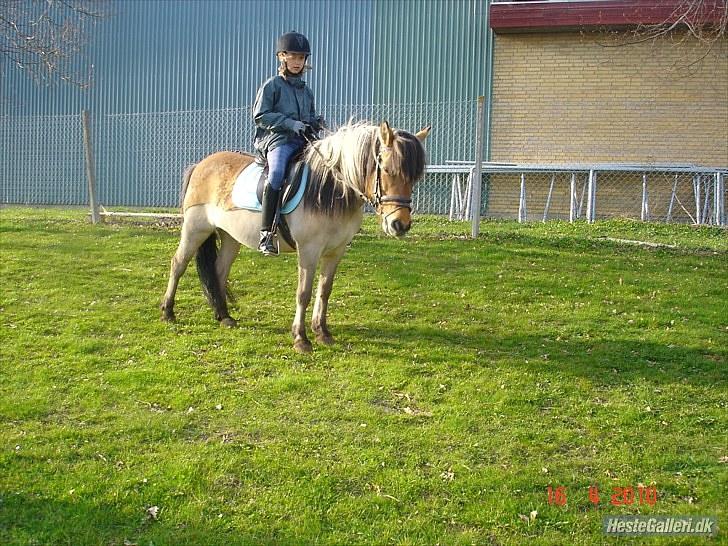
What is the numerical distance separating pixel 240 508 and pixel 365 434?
119 centimetres

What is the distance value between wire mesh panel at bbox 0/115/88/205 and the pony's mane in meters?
14.5

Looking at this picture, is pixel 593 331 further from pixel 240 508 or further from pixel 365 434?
pixel 240 508

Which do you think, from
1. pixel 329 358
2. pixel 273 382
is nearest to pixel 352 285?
pixel 329 358

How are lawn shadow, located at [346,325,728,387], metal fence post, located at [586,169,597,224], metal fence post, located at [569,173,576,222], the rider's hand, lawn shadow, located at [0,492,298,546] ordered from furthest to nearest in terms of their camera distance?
metal fence post, located at [569,173,576,222]
metal fence post, located at [586,169,597,224]
the rider's hand
lawn shadow, located at [346,325,728,387]
lawn shadow, located at [0,492,298,546]

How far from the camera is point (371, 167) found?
20.3 ft

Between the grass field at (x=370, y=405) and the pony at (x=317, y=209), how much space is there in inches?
20.7

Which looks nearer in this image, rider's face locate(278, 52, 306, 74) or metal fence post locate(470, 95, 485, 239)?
rider's face locate(278, 52, 306, 74)

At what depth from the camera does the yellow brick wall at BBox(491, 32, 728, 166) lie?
54.0 ft

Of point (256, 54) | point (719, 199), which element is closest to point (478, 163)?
point (719, 199)

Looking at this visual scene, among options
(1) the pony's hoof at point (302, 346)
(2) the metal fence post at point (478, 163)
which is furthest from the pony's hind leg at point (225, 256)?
(2) the metal fence post at point (478, 163)

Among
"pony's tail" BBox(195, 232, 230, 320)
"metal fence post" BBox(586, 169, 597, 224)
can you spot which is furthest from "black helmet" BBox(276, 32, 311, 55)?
"metal fence post" BBox(586, 169, 597, 224)

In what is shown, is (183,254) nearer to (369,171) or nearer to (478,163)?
(369,171)

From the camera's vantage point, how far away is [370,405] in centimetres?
563

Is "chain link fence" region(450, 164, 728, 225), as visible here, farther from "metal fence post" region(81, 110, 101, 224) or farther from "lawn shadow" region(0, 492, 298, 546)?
"lawn shadow" region(0, 492, 298, 546)
